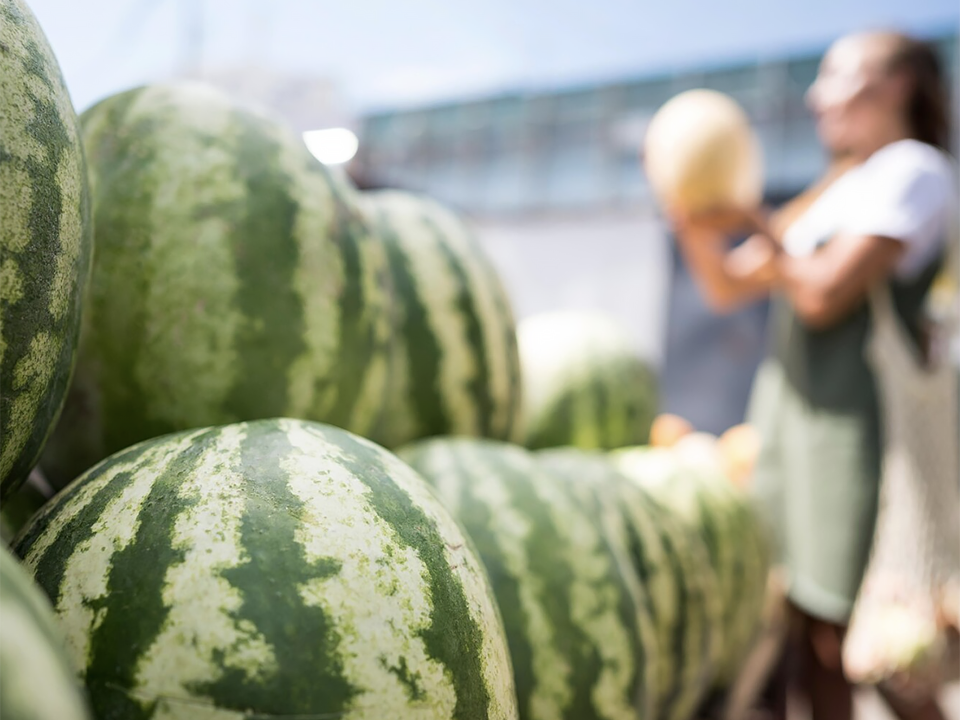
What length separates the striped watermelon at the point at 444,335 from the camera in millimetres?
963

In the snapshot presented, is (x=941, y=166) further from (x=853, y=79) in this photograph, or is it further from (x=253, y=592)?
(x=253, y=592)

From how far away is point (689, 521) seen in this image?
119cm

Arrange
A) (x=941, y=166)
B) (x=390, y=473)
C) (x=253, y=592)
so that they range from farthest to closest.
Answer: (x=941, y=166) → (x=390, y=473) → (x=253, y=592)

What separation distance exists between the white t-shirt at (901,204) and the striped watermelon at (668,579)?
2.73 feet

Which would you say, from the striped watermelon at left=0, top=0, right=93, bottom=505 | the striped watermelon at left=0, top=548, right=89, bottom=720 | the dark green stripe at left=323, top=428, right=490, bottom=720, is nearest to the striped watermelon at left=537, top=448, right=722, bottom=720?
the dark green stripe at left=323, top=428, right=490, bottom=720

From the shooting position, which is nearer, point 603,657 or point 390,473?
point 390,473

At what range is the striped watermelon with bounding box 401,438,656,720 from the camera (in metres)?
0.69

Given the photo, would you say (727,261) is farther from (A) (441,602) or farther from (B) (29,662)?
(B) (29,662)

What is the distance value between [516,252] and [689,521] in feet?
13.2

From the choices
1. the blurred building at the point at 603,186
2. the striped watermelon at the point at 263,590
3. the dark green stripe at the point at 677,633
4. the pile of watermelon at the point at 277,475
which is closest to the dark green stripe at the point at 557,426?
the pile of watermelon at the point at 277,475

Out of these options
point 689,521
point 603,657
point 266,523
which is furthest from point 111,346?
point 689,521

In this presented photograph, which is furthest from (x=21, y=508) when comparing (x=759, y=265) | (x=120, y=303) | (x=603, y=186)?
(x=603, y=186)

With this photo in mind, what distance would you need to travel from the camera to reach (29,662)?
25 centimetres

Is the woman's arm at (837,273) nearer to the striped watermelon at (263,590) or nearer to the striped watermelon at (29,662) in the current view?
the striped watermelon at (263,590)
